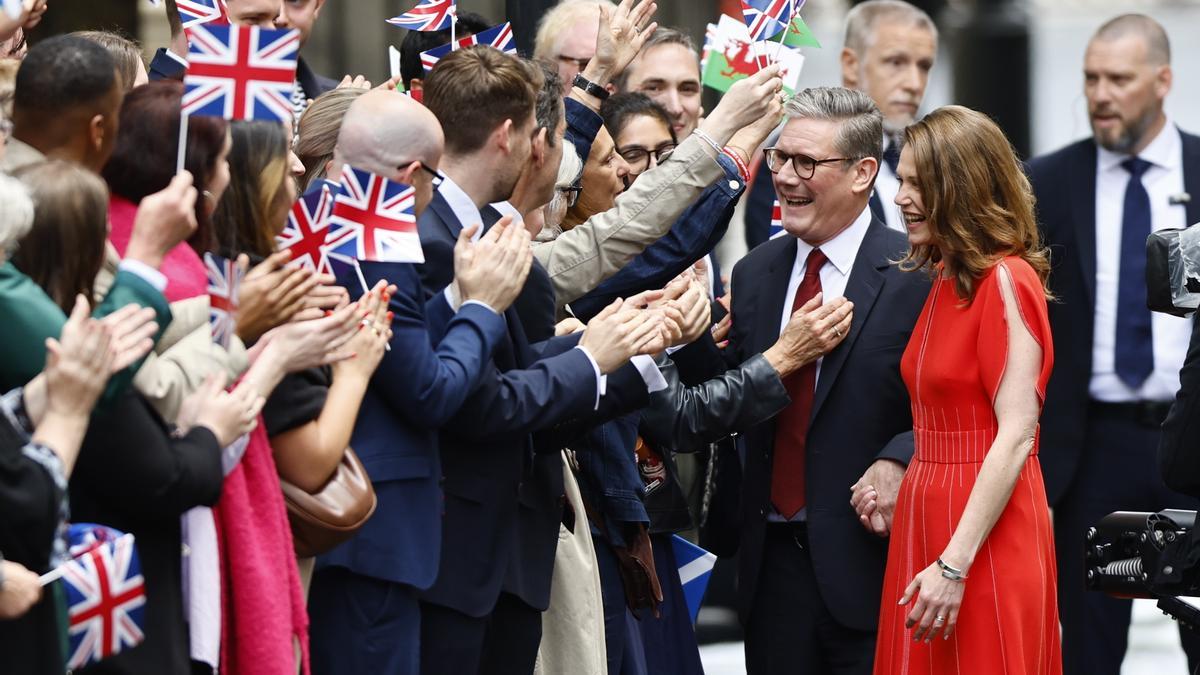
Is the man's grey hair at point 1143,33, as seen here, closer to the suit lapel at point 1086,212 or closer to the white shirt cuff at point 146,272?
the suit lapel at point 1086,212

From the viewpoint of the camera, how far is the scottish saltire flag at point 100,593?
10.6 ft

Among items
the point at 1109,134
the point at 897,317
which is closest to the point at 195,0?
the point at 897,317

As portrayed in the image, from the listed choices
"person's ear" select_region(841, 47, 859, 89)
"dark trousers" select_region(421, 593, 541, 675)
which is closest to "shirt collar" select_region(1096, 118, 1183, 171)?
"person's ear" select_region(841, 47, 859, 89)

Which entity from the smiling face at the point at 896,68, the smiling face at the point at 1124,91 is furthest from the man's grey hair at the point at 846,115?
the smiling face at the point at 896,68

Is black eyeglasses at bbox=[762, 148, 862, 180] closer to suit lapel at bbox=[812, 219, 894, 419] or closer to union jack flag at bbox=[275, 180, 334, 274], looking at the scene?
suit lapel at bbox=[812, 219, 894, 419]

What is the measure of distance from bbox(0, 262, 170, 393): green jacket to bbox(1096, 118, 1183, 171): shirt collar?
16.1 feet

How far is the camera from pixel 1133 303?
7094 mm

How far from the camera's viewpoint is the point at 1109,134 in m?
7.39

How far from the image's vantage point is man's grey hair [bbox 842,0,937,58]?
26.2ft

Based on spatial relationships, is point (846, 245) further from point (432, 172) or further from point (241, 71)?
point (241, 71)

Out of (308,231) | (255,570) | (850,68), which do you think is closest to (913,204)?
(308,231)

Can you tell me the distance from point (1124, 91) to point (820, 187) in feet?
7.98

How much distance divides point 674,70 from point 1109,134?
169cm

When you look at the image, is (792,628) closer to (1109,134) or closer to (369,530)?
(369,530)
